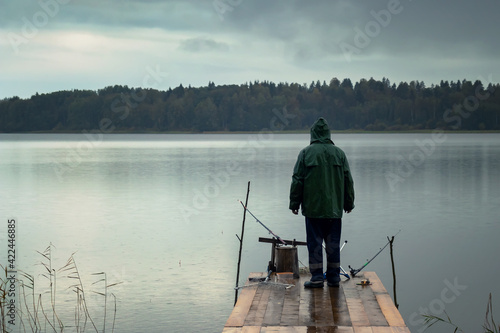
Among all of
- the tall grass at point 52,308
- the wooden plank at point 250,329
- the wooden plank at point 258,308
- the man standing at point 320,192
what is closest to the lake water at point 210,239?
the tall grass at point 52,308

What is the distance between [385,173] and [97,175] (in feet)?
44.2

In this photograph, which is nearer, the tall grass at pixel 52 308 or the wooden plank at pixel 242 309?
the wooden plank at pixel 242 309

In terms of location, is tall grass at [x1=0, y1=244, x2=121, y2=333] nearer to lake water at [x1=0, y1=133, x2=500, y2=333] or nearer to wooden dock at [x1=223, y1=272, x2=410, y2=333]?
lake water at [x1=0, y1=133, x2=500, y2=333]

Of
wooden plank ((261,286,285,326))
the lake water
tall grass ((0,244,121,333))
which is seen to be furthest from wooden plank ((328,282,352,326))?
tall grass ((0,244,121,333))

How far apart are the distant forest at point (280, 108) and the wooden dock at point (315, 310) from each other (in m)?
134

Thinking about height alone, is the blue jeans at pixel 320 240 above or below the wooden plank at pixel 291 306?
above

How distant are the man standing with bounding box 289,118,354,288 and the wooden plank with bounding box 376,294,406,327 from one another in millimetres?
677

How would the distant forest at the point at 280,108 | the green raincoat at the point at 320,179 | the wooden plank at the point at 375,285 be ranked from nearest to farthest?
the green raincoat at the point at 320,179
the wooden plank at the point at 375,285
the distant forest at the point at 280,108

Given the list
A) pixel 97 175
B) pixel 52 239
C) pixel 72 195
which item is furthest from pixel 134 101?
pixel 52 239

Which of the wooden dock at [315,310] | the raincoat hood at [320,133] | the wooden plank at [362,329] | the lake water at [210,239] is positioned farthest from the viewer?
the lake water at [210,239]

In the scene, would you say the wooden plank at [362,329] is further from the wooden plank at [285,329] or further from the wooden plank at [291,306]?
the wooden plank at [291,306]

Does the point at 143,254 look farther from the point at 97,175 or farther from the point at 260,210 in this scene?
the point at 97,175

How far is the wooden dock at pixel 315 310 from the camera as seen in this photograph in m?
6.01

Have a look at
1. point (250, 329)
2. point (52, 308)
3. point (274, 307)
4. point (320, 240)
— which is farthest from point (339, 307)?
point (52, 308)
